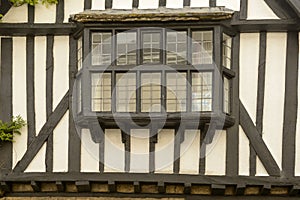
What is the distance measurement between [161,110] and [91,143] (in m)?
0.90

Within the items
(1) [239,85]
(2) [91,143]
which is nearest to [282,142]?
(1) [239,85]

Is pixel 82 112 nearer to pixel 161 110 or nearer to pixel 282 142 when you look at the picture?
pixel 161 110

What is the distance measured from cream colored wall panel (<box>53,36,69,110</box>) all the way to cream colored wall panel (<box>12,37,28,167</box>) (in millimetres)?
353

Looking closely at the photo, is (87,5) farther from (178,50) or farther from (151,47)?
(178,50)

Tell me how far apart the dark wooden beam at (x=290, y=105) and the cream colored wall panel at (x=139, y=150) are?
1.48 meters

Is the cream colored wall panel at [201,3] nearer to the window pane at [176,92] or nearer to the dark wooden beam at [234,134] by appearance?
the dark wooden beam at [234,134]

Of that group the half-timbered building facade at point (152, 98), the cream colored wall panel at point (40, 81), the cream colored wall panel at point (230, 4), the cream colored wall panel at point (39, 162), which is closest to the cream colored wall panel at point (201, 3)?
the half-timbered building facade at point (152, 98)

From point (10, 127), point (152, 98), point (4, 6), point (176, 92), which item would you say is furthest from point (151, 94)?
point (4, 6)

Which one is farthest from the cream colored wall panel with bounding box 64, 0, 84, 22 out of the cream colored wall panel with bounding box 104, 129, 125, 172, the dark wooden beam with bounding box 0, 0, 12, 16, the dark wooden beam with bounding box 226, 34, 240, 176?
the dark wooden beam with bounding box 226, 34, 240, 176

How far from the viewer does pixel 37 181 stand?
602 cm

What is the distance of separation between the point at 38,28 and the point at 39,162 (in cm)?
149

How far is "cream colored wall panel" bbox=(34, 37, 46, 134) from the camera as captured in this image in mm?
6156

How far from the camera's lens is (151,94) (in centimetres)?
581

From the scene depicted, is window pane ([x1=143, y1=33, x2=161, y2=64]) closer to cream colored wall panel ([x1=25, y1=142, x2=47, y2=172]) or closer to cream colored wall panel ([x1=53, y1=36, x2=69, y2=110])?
cream colored wall panel ([x1=53, y1=36, x2=69, y2=110])
